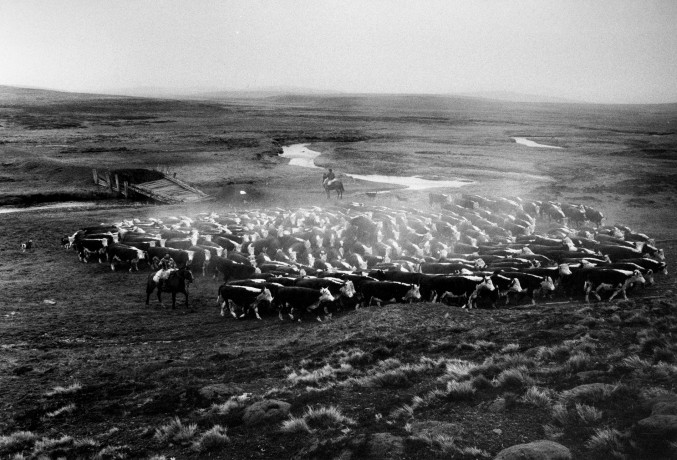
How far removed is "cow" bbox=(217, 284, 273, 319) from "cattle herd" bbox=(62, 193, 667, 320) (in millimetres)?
35

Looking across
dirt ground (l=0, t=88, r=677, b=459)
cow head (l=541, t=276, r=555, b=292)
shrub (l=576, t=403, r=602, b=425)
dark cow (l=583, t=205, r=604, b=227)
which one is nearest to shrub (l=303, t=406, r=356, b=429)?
dirt ground (l=0, t=88, r=677, b=459)

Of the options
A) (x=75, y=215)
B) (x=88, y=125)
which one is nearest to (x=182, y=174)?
(x=75, y=215)

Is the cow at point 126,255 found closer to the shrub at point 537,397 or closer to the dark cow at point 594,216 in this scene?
the shrub at point 537,397

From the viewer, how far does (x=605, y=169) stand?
45.7m

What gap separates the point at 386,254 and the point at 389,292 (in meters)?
5.10

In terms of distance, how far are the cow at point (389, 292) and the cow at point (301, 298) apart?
1274 millimetres

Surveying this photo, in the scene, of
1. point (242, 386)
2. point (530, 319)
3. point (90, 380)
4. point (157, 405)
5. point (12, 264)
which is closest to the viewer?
point (157, 405)

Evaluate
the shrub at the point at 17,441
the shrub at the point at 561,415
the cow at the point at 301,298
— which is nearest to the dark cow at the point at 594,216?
the cow at the point at 301,298

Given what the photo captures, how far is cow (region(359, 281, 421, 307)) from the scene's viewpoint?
14742mm

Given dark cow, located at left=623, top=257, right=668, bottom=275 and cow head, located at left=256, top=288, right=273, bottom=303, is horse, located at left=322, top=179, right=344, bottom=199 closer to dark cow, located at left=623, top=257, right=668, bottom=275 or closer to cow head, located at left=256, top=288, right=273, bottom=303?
cow head, located at left=256, top=288, right=273, bottom=303

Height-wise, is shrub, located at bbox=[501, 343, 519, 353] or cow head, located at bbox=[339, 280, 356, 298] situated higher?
shrub, located at bbox=[501, 343, 519, 353]

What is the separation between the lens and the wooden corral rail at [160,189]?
111 feet

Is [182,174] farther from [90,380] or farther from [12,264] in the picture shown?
[90,380]

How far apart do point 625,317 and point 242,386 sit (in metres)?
8.80
